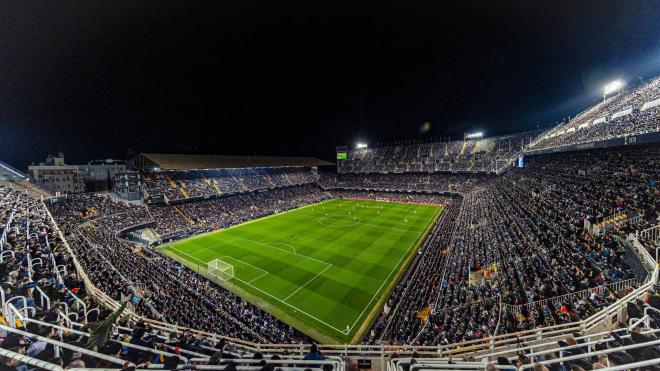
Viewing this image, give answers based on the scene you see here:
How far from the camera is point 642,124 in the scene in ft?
65.5

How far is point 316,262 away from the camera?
78.8ft

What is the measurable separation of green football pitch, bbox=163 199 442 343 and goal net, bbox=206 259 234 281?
11 cm

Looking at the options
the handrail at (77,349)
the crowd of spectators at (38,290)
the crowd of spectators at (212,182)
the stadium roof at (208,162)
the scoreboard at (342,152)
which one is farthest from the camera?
the scoreboard at (342,152)

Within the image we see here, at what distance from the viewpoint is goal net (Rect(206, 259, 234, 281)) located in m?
21.6

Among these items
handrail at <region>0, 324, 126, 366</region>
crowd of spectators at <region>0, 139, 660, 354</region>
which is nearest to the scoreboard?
crowd of spectators at <region>0, 139, 660, 354</region>

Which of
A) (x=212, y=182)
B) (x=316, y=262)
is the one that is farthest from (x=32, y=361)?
(x=212, y=182)

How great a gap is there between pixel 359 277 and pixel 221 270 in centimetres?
1167

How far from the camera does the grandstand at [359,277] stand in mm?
5234

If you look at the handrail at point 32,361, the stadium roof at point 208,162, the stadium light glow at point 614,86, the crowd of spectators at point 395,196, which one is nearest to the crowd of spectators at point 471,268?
the handrail at point 32,361

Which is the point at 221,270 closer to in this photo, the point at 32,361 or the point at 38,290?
the point at 38,290

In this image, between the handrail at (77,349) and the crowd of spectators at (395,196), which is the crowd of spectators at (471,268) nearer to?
the handrail at (77,349)

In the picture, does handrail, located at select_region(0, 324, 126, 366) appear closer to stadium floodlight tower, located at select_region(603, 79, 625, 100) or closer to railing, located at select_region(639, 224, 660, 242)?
railing, located at select_region(639, 224, 660, 242)

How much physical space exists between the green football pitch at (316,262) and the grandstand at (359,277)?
18 centimetres

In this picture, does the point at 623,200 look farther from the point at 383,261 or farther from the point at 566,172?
the point at 383,261
